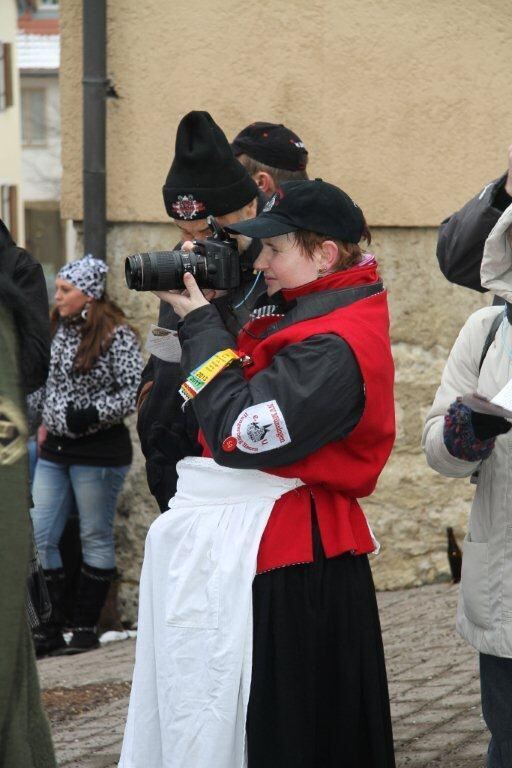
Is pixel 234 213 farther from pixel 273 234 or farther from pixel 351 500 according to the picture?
pixel 351 500

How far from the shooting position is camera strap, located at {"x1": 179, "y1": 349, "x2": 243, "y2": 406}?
311 centimetres

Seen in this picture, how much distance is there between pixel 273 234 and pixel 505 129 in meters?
3.68

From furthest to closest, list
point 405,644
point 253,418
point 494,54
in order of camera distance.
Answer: point 494,54
point 405,644
point 253,418

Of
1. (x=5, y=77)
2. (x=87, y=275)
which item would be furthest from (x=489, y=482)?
(x=5, y=77)

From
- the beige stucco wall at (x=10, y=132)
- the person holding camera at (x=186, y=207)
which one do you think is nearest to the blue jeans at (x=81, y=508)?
the person holding camera at (x=186, y=207)

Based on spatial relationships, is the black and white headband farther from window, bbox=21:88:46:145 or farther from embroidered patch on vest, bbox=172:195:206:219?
window, bbox=21:88:46:145

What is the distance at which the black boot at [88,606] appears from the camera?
6441 millimetres

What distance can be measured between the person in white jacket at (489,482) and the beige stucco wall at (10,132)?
2926 cm

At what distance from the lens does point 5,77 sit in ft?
103

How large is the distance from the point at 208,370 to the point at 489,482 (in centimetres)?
80

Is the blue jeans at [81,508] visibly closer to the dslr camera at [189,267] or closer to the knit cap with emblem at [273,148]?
the knit cap with emblem at [273,148]

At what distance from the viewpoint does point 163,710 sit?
3213 millimetres

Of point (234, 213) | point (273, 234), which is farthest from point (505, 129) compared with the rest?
point (273, 234)

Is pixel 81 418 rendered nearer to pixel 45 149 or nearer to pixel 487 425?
pixel 487 425
